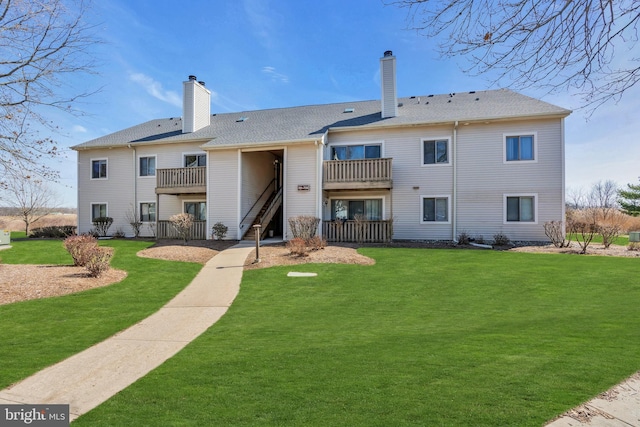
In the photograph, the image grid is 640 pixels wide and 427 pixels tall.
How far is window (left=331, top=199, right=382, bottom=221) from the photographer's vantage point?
19031 millimetres

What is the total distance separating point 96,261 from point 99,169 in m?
16.3

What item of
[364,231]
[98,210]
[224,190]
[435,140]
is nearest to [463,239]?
[364,231]

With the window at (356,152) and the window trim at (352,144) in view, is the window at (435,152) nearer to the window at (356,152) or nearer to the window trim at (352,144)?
the window trim at (352,144)

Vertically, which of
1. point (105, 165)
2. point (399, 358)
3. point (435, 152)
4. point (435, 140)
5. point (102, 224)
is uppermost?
point (435, 140)

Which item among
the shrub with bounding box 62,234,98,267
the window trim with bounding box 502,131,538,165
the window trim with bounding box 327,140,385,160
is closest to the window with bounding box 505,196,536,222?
the window trim with bounding box 502,131,538,165

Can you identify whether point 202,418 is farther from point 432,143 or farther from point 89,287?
point 432,143

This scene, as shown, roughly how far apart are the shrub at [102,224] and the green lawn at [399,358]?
17.7 meters

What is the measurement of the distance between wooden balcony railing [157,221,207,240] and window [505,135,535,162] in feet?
53.5

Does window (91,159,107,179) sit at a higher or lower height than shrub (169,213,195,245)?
higher

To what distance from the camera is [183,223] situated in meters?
Result: 17.9

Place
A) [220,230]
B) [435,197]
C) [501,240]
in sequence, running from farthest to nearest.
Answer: [220,230] → [435,197] → [501,240]

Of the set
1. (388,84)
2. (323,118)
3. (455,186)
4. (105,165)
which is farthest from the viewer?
(105,165)

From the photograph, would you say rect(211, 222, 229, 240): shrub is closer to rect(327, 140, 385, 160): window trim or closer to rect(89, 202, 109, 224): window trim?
rect(327, 140, 385, 160): window trim

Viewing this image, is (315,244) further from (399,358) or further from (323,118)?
(323,118)
